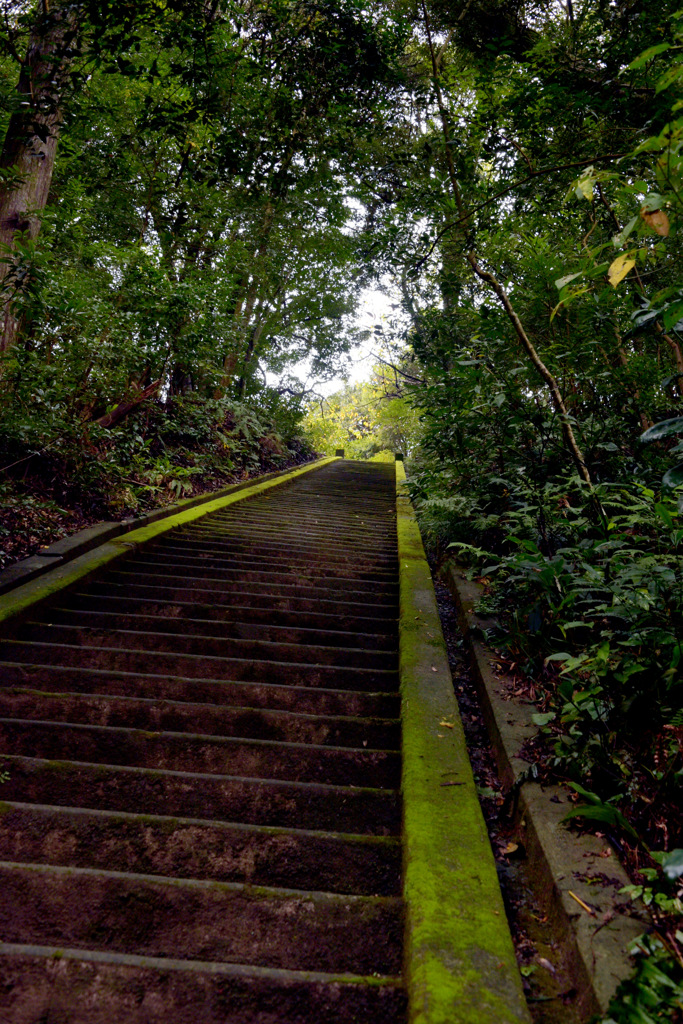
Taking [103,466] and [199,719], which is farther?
[103,466]

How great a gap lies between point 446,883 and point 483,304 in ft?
16.4

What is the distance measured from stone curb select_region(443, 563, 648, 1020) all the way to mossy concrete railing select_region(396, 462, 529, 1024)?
0.18 metres

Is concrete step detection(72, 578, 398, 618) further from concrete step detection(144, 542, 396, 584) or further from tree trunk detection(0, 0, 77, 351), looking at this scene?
tree trunk detection(0, 0, 77, 351)

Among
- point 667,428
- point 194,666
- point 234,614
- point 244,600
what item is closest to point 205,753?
point 194,666

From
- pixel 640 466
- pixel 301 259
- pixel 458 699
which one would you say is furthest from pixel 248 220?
pixel 458 699

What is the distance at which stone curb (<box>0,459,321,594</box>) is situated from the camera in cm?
393

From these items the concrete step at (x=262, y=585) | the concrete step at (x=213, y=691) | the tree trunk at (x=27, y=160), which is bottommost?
the concrete step at (x=213, y=691)

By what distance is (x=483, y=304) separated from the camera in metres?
5.38

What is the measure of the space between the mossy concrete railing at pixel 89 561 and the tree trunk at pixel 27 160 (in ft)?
6.49

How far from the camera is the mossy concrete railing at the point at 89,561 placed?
3562mm

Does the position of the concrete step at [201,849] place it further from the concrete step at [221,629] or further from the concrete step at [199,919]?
the concrete step at [221,629]

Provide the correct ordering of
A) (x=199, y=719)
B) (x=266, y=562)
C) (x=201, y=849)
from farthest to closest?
(x=266, y=562) → (x=199, y=719) → (x=201, y=849)

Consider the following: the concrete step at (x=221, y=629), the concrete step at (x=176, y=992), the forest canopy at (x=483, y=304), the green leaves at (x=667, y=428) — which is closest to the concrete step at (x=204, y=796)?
the concrete step at (x=176, y=992)

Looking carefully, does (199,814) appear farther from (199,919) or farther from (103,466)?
(103,466)
